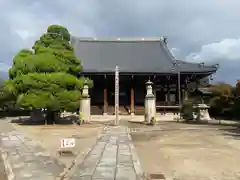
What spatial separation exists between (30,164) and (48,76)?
13.4 meters

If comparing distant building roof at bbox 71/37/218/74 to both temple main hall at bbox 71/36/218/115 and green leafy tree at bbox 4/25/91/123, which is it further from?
green leafy tree at bbox 4/25/91/123

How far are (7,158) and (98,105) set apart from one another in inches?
1032

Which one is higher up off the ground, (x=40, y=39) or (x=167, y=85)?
(x=40, y=39)

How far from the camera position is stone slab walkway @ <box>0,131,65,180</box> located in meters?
6.44

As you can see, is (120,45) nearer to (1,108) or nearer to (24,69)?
(1,108)

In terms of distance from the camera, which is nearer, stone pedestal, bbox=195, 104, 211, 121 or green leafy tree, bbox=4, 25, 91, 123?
green leafy tree, bbox=4, 25, 91, 123

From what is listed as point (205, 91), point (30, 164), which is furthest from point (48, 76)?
point (205, 91)

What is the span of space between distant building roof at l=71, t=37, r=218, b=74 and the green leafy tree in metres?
10.5

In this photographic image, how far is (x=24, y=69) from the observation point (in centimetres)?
2109

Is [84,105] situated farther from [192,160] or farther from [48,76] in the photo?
[192,160]

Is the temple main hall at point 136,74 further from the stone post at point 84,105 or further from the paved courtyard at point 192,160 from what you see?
the paved courtyard at point 192,160

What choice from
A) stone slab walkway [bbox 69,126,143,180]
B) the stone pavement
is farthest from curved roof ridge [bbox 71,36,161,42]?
stone slab walkway [bbox 69,126,143,180]

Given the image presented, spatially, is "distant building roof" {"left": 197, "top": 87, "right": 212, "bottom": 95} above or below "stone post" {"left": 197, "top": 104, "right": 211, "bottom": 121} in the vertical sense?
above

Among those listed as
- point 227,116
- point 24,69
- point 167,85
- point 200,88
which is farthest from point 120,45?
point 24,69
